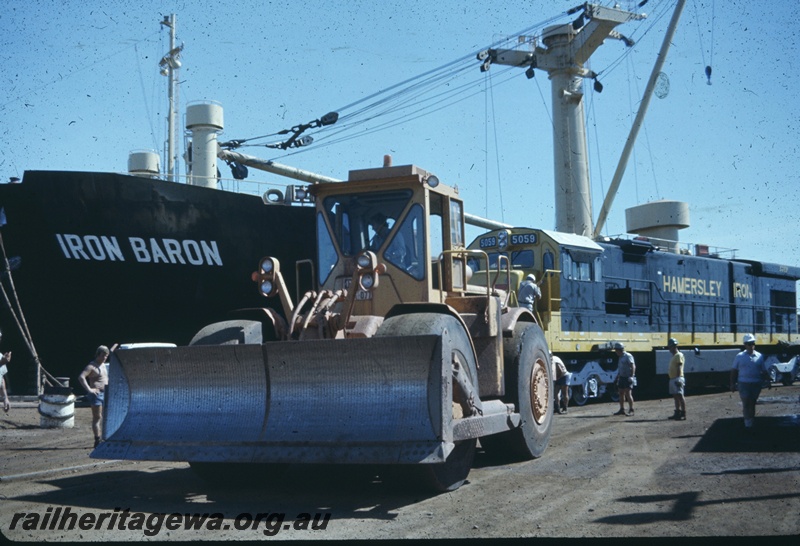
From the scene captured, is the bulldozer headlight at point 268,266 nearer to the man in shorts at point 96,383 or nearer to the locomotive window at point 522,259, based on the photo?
the man in shorts at point 96,383

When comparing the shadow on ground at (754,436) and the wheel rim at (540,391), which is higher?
the wheel rim at (540,391)

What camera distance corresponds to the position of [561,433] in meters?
13.2

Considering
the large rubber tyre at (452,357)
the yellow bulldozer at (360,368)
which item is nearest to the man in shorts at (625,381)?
the yellow bulldozer at (360,368)

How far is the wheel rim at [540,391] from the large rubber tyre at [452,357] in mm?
2074

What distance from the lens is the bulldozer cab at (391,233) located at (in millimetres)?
8500

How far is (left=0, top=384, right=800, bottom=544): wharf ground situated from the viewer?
6.20 m

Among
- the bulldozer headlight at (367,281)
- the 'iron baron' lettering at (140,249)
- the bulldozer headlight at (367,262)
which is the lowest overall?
the bulldozer headlight at (367,281)

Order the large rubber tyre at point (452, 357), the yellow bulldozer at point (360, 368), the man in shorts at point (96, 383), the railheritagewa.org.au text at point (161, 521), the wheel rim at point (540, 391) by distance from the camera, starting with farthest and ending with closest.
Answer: the man in shorts at point (96, 383) < the wheel rim at point (540, 391) < the large rubber tyre at point (452, 357) < the yellow bulldozer at point (360, 368) < the railheritagewa.org.au text at point (161, 521)

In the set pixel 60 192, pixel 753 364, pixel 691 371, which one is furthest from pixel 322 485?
pixel 691 371

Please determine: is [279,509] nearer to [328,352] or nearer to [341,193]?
[328,352]

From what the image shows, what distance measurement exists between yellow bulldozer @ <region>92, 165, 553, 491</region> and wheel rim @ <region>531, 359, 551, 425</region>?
5.1 inches

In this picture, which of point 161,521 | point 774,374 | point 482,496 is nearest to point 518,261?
point 482,496

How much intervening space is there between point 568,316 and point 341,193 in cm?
1072

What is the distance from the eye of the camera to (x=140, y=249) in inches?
712
